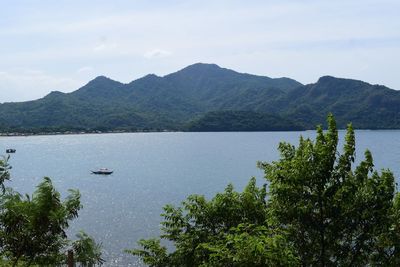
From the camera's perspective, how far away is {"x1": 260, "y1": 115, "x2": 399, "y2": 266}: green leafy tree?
19.0 metres

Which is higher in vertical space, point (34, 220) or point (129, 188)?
point (34, 220)

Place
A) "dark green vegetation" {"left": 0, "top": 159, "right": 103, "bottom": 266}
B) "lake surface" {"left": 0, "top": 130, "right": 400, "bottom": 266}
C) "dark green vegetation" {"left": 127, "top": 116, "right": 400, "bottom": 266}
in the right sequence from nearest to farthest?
"dark green vegetation" {"left": 127, "top": 116, "right": 400, "bottom": 266} < "dark green vegetation" {"left": 0, "top": 159, "right": 103, "bottom": 266} < "lake surface" {"left": 0, "top": 130, "right": 400, "bottom": 266}

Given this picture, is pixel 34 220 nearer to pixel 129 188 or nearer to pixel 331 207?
pixel 331 207

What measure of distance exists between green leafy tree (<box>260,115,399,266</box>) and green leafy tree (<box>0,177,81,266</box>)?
12679 mm

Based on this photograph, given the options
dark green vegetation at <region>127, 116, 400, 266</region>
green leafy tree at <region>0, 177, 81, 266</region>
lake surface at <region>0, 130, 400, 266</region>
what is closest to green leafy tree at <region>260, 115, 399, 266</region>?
dark green vegetation at <region>127, 116, 400, 266</region>

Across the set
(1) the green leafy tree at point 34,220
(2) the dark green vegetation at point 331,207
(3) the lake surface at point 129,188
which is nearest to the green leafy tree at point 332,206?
(2) the dark green vegetation at point 331,207

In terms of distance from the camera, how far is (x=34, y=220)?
24.1m

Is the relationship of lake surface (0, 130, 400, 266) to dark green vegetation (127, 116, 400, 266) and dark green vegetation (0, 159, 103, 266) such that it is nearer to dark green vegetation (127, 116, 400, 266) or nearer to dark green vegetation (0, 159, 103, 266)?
dark green vegetation (0, 159, 103, 266)

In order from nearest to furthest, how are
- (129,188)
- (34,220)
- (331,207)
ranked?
(331,207) → (34,220) → (129,188)

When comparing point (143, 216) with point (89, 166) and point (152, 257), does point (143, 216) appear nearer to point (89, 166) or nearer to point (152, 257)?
point (152, 257)

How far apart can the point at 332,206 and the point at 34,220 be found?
16249 mm

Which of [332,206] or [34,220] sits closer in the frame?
[332,206]

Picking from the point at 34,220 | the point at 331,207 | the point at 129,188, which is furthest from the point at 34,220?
the point at 129,188

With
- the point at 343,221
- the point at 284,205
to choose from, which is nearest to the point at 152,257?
the point at 284,205
